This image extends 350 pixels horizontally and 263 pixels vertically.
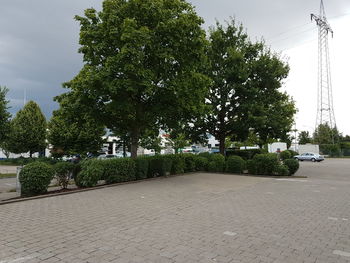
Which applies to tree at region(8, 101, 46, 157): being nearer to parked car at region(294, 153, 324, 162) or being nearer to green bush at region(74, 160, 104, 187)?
green bush at region(74, 160, 104, 187)

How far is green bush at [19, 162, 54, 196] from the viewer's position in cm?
940

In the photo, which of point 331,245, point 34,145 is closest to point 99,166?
point 331,245

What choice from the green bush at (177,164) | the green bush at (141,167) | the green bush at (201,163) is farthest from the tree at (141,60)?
the green bush at (201,163)

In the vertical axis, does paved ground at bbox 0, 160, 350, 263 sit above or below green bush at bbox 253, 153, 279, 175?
below

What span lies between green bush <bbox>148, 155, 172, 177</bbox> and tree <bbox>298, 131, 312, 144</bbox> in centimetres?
6483

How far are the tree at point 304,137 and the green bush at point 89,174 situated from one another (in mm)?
69710

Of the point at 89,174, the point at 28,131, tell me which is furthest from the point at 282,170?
the point at 28,131

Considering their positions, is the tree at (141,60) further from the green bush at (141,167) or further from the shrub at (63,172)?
the shrub at (63,172)

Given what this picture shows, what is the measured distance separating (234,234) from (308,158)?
→ 137 ft

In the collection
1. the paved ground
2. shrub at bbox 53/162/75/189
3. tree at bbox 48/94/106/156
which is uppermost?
tree at bbox 48/94/106/156

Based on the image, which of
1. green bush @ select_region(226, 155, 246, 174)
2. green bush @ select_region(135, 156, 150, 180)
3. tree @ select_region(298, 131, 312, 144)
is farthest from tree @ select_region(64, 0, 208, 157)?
tree @ select_region(298, 131, 312, 144)

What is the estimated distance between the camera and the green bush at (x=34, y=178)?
370 inches

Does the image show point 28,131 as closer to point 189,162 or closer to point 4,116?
point 4,116

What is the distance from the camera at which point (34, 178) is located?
939 cm
